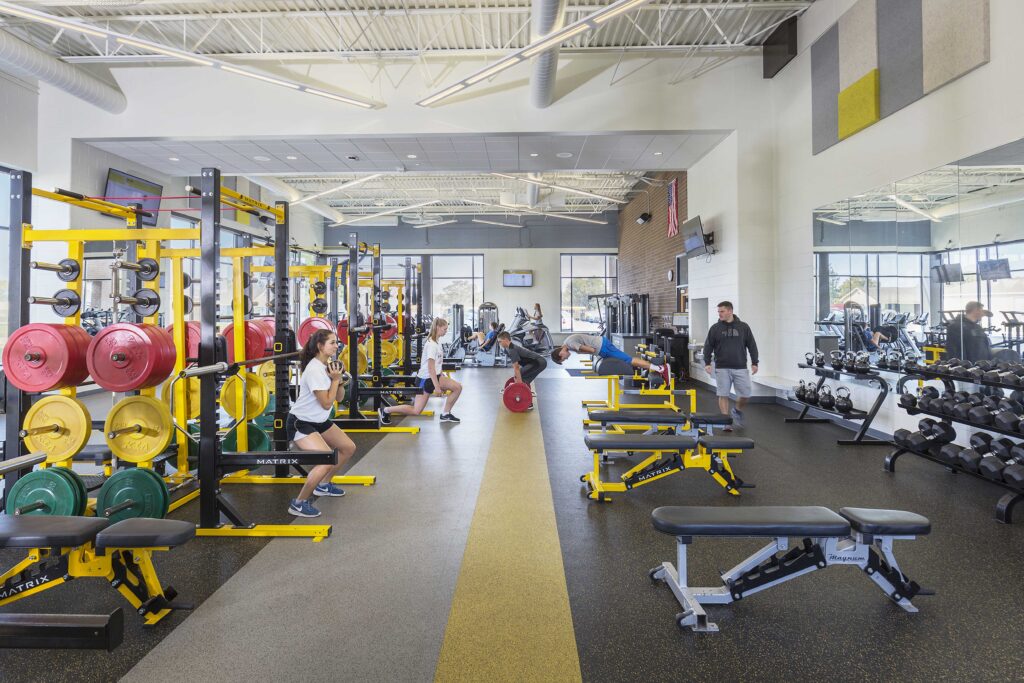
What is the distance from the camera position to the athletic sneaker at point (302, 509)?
336cm

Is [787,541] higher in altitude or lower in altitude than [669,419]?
lower

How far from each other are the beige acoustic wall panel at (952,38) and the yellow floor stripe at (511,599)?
460 centimetres

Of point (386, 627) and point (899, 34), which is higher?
point (899, 34)

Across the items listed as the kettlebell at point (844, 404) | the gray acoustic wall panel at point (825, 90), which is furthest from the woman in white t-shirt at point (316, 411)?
the gray acoustic wall panel at point (825, 90)

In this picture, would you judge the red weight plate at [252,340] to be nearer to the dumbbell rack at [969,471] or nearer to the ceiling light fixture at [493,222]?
the dumbbell rack at [969,471]

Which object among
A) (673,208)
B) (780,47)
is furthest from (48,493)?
(673,208)

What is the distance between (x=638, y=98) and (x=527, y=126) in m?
1.52

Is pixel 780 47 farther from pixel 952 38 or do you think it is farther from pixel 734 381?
pixel 734 381

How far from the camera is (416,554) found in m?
2.82

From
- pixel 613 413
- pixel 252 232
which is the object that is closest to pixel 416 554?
pixel 613 413

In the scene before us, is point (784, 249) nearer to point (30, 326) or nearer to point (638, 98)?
point (638, 98)

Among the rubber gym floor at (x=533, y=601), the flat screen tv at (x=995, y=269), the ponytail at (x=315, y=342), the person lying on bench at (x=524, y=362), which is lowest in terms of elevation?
the rubber gym floor at (x=533, y=601)

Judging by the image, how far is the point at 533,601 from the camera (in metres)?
2.36

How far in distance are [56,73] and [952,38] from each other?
9.18 meters
